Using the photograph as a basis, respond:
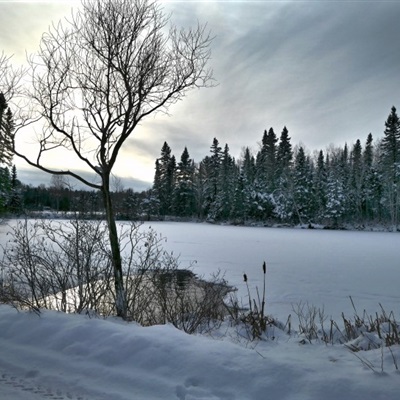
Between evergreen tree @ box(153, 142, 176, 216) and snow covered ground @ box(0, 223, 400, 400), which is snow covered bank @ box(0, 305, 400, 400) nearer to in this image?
snow covered ground @ box(0, 223, 400, 400)

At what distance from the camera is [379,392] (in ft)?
8.36

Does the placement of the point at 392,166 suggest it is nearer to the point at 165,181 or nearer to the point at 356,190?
the point at 356,190

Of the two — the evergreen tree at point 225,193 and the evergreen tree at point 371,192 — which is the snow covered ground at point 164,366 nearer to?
the evergreen tree at point 371,192

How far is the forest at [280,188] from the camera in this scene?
Answer: 146 ft

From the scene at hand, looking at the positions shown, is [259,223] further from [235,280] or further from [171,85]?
[171,85]

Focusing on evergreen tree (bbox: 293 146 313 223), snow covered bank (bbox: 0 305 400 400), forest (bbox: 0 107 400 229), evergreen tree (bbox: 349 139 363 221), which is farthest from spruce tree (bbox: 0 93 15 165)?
evergreen tree (bbox: 349 139 363 221)

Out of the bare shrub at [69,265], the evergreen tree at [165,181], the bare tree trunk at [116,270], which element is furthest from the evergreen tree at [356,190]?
the bare tree trunk at [116,270]

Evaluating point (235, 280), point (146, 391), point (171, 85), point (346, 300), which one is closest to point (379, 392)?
point (146, 391)

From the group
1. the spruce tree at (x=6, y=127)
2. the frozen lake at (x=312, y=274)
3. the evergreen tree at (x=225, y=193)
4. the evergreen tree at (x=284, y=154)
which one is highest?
the evergreen tree at (x=284, y=154)

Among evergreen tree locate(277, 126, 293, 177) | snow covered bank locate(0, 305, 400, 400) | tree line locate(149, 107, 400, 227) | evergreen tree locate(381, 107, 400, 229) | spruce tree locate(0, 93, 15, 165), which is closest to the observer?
snow covered bank locate(0, 305, 400, 400)

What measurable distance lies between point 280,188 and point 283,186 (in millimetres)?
550

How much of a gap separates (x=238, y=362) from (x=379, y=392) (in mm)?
1157

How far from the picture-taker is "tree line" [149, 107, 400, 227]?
44688mm

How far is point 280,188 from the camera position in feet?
165
